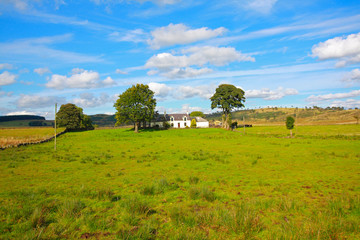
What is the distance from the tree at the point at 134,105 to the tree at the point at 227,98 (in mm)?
27530

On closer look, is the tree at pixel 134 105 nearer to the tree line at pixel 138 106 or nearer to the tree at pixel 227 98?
the tree line at pixel 138 106

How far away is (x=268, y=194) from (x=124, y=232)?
23.9ft

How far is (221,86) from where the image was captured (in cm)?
9250

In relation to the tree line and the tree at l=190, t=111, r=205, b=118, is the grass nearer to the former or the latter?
the tree line

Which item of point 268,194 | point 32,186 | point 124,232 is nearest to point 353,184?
point 268,194

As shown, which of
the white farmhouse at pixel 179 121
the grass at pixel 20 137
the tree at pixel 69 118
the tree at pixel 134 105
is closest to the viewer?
the grass at pixel 20 137

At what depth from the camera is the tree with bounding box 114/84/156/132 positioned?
242ft

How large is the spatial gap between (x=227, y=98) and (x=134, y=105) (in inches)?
1513

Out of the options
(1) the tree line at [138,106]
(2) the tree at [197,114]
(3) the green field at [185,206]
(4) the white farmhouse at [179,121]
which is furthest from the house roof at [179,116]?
(3) the green field at [185,206]

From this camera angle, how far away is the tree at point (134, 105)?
73.8 metres

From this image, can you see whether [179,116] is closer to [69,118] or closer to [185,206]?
[69,118]

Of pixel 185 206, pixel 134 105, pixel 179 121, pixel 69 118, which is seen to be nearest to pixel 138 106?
pixel 134 105

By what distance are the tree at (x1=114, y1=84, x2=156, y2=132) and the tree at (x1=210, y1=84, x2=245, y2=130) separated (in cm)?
2753

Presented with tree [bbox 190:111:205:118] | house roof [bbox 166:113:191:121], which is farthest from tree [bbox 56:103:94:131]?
tree [bbox 190:111:205:118]
